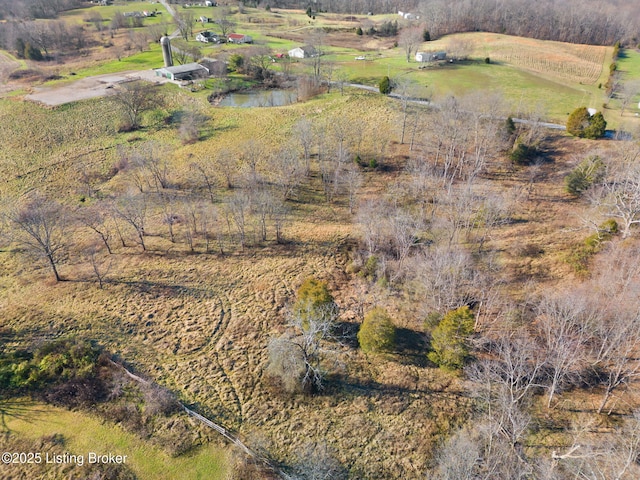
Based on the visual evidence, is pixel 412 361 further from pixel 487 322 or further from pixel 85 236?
pixel 85 236

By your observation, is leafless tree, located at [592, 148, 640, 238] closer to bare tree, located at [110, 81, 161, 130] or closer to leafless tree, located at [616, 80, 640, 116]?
leafless tree, located at [616, 80, 640, 116]

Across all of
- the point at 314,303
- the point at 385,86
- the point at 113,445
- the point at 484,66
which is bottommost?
the point at 113,445

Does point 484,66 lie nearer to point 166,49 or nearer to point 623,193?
point 623,193

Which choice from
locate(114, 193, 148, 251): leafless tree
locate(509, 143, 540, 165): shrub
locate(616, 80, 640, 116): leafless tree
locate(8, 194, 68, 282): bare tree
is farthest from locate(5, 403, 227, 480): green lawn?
locate(616, 80, 640, 116): leafless tree

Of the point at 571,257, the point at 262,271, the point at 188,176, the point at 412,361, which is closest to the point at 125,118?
the point at 188,176

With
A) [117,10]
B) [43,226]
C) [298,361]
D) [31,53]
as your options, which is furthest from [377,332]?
[117,10]

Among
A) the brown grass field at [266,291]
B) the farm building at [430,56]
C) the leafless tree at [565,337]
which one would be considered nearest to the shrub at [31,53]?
the brown grass field at [266,291]

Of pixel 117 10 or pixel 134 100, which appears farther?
pixel 117 10
